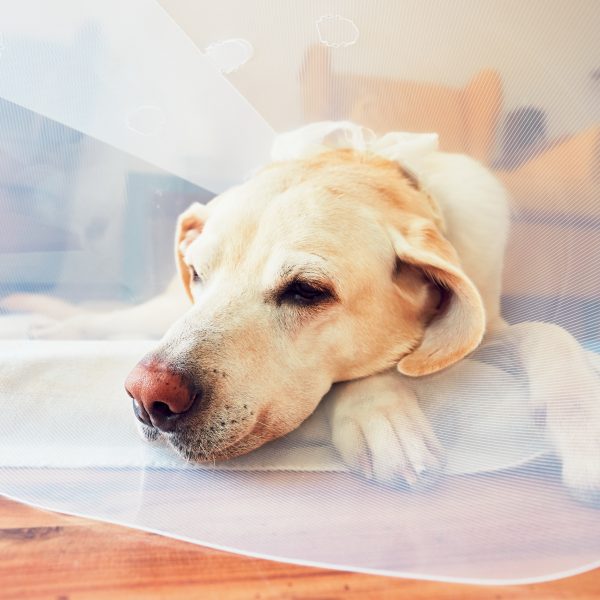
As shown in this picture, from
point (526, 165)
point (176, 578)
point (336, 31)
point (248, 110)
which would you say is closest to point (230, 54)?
point (248, 110)

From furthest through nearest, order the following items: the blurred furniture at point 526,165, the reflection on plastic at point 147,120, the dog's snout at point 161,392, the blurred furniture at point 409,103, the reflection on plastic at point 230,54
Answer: the reflection on plastic at point 147,120 → the reflection on plastic at point 230,54 → the blurred furniture at point 409,103 → the blurred furniture at point 526,165 → the dog's snout at point 161,392

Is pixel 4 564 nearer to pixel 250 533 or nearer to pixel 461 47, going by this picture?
pixel 250 533

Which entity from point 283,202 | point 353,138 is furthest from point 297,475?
point 353,138

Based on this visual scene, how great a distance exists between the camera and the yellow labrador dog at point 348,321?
1208 millimetres

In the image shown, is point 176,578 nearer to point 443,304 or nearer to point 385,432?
point 385,432

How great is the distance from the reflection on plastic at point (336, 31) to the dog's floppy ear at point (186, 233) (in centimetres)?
59

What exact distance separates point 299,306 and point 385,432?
33cm

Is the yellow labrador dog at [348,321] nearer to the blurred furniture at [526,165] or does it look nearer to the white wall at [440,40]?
the blurred furniture at [526,165]

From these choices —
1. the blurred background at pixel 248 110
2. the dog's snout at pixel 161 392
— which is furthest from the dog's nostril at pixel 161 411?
the blurred background at pixel 248 110

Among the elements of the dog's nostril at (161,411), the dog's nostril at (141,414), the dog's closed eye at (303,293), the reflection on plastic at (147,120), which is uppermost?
the reflection on plastic at (147,120)

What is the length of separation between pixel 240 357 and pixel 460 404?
47 centimetres

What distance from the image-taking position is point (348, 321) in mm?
1445

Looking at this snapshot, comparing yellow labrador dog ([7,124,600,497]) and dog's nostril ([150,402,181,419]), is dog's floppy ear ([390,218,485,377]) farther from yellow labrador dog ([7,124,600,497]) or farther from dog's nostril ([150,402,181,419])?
dog's nostril ([150,402,181,419])

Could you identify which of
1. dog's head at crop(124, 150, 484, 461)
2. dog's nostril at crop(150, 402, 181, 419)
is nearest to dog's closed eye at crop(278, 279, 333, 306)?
dog's head at crop(124, 150, 484, 461)
